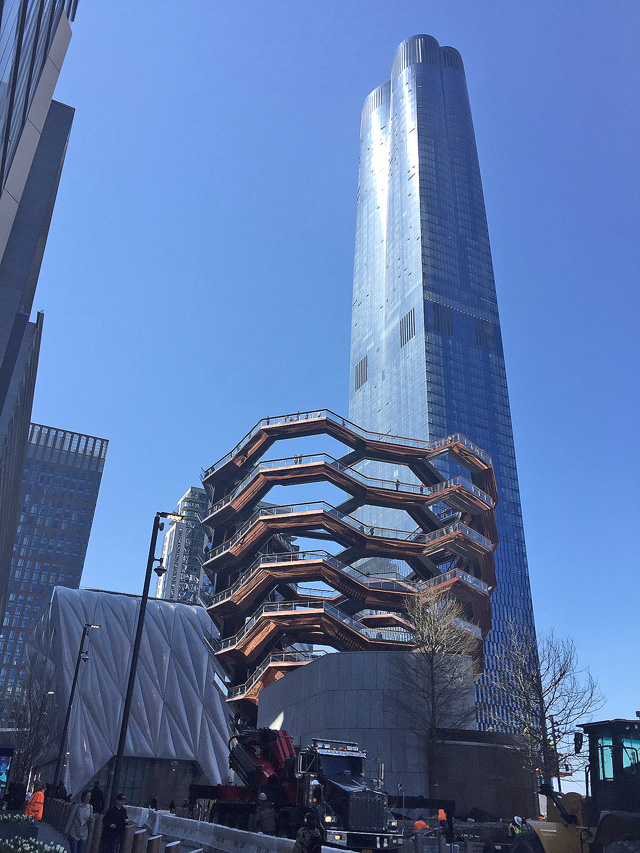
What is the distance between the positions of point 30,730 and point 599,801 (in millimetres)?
60197

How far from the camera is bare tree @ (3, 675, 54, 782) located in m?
60.8

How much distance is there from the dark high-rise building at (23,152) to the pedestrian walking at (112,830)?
61.4 feet

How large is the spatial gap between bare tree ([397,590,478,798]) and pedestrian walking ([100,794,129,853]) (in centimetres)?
2934

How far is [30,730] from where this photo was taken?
63875 millimetres

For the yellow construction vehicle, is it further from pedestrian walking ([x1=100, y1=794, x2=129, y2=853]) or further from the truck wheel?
pedestrian walking ([x1=100, y1=794, x2=129, y2=853])

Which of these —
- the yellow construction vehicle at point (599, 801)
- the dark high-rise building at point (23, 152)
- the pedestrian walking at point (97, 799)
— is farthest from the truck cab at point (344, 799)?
the dark high-rise building at point (23, 152)

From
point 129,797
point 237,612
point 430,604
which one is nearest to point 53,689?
point 129,797

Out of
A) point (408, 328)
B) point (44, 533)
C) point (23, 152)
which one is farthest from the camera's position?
point (408, 328)

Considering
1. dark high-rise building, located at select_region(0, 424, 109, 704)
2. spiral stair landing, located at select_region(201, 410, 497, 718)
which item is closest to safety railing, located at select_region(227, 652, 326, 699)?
spiral stair landing, located at select_region(201, 410, 497, 718)

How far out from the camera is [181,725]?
81250mm

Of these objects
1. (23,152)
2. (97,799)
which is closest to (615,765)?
(97,799)

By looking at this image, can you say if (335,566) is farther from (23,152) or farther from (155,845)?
(155,845)

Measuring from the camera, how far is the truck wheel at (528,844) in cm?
1676

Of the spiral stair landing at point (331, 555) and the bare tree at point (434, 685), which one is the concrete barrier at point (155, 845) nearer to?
the bare tree at point (434, 685)
